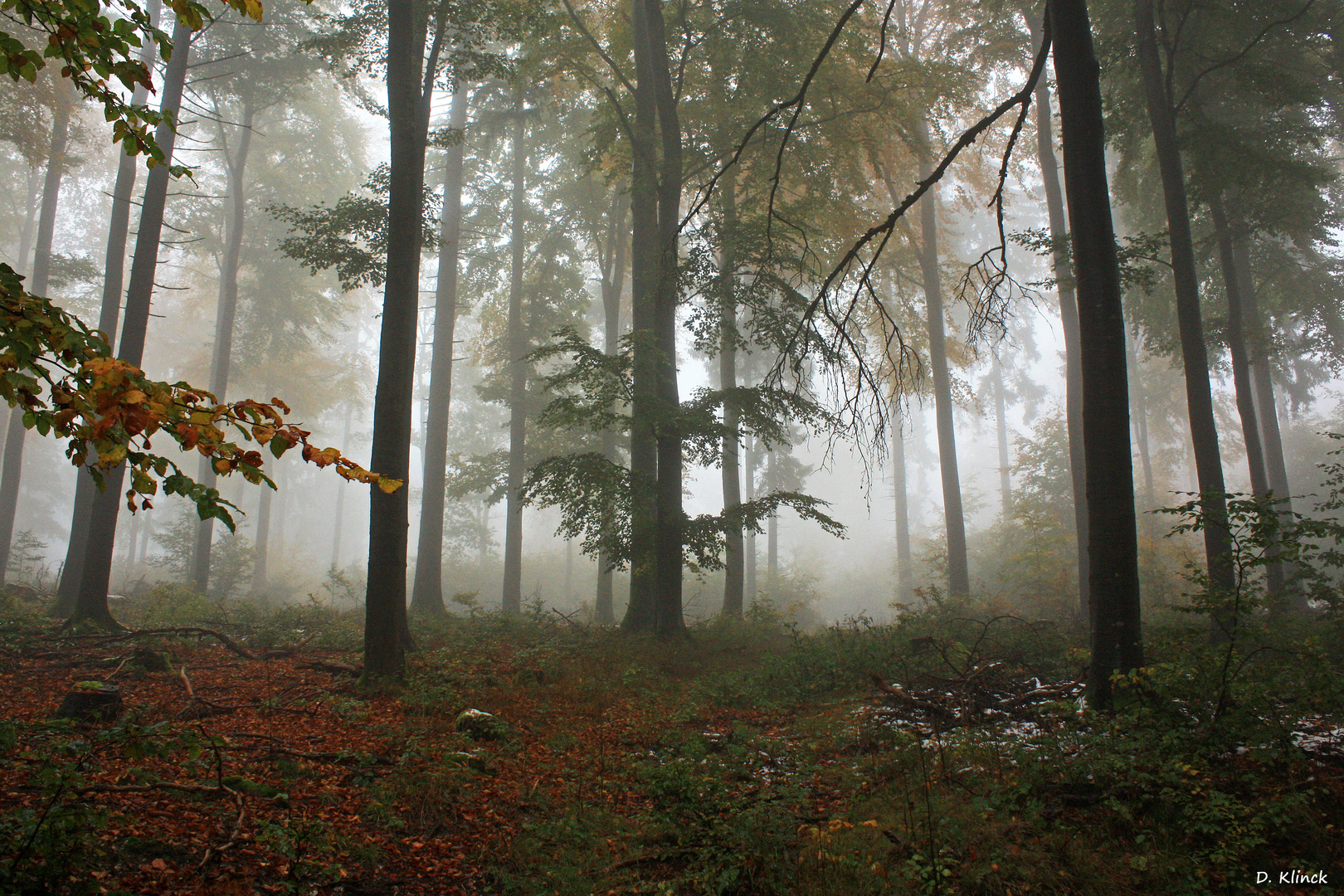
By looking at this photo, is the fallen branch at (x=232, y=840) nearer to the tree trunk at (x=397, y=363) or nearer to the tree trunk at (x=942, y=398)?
the tree trunk at (x=397, y=363)

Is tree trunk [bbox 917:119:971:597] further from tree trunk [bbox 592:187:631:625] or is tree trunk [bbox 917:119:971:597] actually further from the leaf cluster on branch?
the leaf cluster on branch

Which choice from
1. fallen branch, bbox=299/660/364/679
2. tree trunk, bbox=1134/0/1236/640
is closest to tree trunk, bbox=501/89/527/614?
fallen branch, bbox=299/660/364/679

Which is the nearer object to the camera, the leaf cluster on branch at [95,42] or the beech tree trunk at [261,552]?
the leaf cluster on branch at [95,42]

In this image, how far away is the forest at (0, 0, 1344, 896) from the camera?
3.33 m

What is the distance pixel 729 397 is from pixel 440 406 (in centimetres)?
872

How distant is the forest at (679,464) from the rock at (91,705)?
0.25ft

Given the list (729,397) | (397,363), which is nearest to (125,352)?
(397,363)

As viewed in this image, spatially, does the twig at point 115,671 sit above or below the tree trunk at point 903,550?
below

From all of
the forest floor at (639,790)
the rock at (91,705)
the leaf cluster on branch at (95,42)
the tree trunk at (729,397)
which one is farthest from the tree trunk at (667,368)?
the leaf cluster on branch at (95,42)

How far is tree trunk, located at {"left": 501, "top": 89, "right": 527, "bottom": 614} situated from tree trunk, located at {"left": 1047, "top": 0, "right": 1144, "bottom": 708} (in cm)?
1345

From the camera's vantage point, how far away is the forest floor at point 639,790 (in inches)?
125

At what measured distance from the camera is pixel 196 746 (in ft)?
8.32

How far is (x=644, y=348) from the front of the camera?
9.71 m

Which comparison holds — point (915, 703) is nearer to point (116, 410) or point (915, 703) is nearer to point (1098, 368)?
point (1098, 368)
